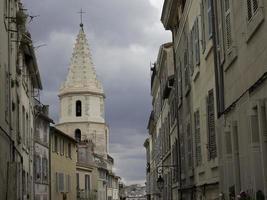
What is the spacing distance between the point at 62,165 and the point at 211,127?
126 feet

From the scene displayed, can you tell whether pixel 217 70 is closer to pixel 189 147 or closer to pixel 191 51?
pixel 191 51

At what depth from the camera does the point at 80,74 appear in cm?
10231

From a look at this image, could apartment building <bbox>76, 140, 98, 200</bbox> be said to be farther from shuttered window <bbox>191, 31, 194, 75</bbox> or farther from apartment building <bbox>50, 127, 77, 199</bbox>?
shuttered window <bbox>191, 31, 194, 75</bbox>

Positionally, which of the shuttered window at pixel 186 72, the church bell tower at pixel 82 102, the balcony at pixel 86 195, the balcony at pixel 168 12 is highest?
the church bell tower at pixel 82 102

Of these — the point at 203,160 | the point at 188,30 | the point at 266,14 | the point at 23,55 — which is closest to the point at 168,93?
the point at 23,55

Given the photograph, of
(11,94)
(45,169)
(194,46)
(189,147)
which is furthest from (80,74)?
(194,46)

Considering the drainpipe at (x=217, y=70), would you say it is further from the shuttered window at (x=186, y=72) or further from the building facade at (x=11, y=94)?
the building facade at (x=11, y=94)

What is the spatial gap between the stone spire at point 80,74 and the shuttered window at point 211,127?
8499cm

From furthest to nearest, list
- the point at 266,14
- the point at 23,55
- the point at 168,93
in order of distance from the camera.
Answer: the point at 168,93 < the point at 23,55 < the point at 266,14

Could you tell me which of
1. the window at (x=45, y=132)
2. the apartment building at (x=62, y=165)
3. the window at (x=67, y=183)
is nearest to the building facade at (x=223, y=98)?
the window at (x=45, y=132)

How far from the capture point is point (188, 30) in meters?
22.2

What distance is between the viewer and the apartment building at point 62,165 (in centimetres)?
4997

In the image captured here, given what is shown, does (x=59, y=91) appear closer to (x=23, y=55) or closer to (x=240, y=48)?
(x=23, y=55)

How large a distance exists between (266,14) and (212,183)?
7902mm
